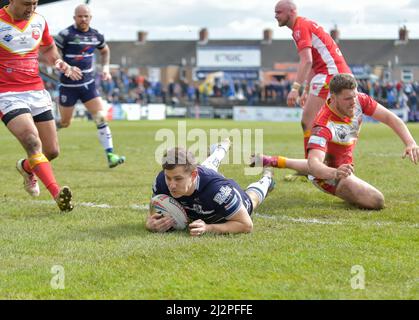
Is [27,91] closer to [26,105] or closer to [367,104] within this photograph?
[26,105]

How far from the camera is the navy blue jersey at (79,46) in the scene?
12672mm

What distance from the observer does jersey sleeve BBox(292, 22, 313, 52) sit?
33.1ft

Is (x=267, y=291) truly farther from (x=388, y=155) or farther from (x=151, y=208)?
(x=388, y=155)

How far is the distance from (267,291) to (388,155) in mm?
11290

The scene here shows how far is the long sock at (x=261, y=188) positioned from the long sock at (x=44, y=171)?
2073 mm

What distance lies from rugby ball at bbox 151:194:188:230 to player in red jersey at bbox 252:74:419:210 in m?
1.47

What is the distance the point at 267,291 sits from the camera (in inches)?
182

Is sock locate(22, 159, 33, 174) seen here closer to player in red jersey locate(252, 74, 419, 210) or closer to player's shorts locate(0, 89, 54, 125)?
player's shorts locate(0, 89, 54, 125)

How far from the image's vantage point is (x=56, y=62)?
878 cm

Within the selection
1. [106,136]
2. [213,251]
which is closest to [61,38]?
[106,136]

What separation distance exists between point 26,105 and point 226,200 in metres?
2.94

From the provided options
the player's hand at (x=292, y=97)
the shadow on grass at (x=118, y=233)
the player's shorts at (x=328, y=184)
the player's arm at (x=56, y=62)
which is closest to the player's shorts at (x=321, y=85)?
the player's hand at (x=292, y=97)

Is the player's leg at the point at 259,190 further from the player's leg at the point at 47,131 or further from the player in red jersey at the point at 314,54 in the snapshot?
the player's leg at the point at 47,131

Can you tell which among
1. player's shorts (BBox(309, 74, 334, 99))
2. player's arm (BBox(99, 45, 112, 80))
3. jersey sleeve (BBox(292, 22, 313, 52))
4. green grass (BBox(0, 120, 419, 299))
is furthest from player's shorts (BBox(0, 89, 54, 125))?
player's arm (BBox(99, 45, 112, 80))
